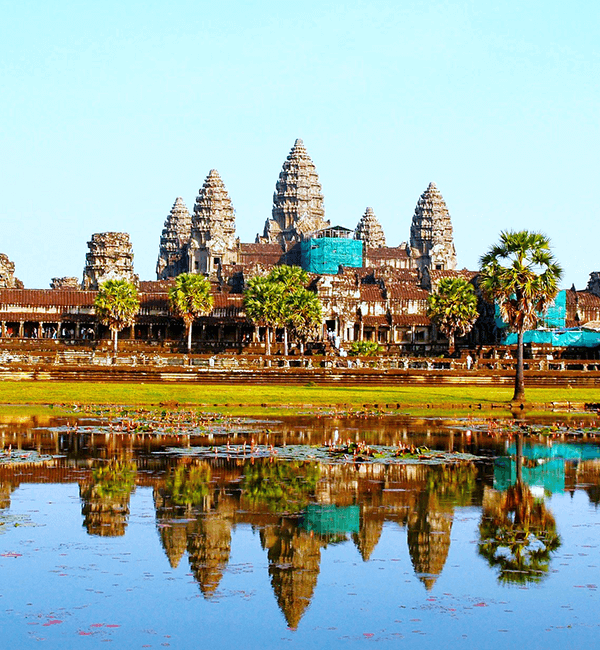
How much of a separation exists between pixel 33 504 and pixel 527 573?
951 centimetres

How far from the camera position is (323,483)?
2422cm

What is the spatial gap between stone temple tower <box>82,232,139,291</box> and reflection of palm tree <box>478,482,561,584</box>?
4823 inches

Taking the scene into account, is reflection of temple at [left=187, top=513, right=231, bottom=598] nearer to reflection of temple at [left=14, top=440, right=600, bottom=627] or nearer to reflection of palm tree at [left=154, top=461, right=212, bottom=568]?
reflection of temple at [left=14, top=440, right=600, bottom=627]

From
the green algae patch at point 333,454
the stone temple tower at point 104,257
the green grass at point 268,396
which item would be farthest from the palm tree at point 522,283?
the stone temple tower at point 104,257

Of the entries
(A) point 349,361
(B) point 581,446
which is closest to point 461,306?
(A) point 349,361

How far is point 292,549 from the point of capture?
1747 centimetres

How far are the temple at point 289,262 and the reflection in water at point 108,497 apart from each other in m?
68.4

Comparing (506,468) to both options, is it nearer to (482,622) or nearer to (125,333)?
(482,622)

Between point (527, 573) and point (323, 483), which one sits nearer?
point (527, 573)

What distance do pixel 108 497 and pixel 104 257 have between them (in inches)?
4870

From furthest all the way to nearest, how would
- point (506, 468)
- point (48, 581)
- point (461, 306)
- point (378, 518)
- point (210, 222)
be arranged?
point (210, 222) < point (461, 306) < point (506, 468) < point (378, 518) < point (48, 581)

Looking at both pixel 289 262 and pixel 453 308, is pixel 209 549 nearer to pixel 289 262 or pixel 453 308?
pixel 453 308

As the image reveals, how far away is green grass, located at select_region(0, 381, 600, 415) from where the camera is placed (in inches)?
1898

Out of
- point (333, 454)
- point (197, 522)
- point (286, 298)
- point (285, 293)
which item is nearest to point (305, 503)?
point (197, 522)
